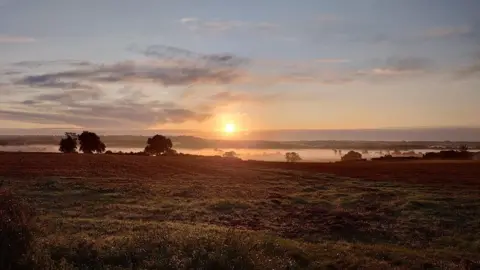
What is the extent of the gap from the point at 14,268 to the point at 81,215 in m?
11.6

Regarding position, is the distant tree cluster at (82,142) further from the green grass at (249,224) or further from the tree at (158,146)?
the green grass at (249,224)

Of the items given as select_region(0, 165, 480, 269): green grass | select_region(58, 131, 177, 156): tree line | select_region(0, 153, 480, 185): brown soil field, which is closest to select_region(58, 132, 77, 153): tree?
select_region(58, 131, 177, 156): tree line

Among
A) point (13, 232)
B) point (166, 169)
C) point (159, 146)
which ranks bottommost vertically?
point (13, 232)

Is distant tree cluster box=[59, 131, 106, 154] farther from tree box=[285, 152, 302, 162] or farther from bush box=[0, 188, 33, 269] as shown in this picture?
bush box=[0, 188, 33, 269]

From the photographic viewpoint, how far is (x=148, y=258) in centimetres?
1362

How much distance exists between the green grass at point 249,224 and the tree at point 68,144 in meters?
49.1

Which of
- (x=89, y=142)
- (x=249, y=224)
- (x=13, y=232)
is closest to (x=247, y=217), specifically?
(x=249, y=224)

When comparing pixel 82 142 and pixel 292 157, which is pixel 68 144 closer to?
pixel 82 142

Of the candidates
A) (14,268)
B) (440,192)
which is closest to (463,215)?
(440,192)

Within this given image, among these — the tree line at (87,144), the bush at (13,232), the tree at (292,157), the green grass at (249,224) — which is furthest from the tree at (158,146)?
the bush at (13,232)

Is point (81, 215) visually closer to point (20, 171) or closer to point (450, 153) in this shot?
point (20, 171)

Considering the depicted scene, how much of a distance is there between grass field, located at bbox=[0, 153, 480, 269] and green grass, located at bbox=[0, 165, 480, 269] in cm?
6

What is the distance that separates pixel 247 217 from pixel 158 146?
69028 millimetres

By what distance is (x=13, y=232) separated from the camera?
12.7 m
